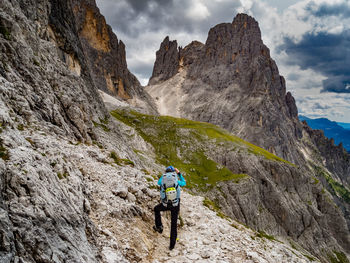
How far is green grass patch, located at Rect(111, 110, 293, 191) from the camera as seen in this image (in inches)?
2272

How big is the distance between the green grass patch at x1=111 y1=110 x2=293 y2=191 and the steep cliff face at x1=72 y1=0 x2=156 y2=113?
2785 inches

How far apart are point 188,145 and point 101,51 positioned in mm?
108736

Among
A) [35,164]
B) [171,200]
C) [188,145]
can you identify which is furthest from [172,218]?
[188,145]

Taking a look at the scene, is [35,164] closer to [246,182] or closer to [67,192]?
[67,192]

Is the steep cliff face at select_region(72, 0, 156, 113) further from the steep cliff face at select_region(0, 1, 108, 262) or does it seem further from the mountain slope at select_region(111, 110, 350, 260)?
the steep cliff face at select_region(0, 1, 108, 262)

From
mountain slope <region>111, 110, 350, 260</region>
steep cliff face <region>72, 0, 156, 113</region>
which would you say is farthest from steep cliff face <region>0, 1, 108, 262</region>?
steep cliff face <region>72, 0, 156, 113</region>

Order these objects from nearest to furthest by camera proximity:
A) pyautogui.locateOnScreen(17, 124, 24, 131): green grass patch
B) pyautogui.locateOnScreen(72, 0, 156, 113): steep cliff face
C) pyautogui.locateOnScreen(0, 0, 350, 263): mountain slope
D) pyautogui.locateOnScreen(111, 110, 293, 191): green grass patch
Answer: pyautogui.locateOnScreen(0, 0, 350, 263): mountain slope → pyautogui.locateOnScreen(17, 124, 24, 131): green grass patch → pyautogui.locateOnScreen(111, 110, 293, 191): green grass patch → pyautogui.locateOnScreen(72, 0, 156, 113): steep cliff face

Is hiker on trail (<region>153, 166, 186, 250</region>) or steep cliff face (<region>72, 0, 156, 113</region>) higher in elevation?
steep cliff face (<region>72, 0, 156, 113</region>)

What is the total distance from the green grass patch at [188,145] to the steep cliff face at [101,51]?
232 feet

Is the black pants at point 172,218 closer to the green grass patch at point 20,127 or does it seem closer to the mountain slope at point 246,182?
the green grass patch at point 20,127

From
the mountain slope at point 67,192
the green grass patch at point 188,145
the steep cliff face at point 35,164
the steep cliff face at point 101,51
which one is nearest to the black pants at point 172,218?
the mountain slope at point 67,192

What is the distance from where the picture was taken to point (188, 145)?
228 ft

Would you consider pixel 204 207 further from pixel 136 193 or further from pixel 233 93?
pixel 233 93

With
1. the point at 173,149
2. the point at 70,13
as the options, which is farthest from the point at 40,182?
the point at 173,149
